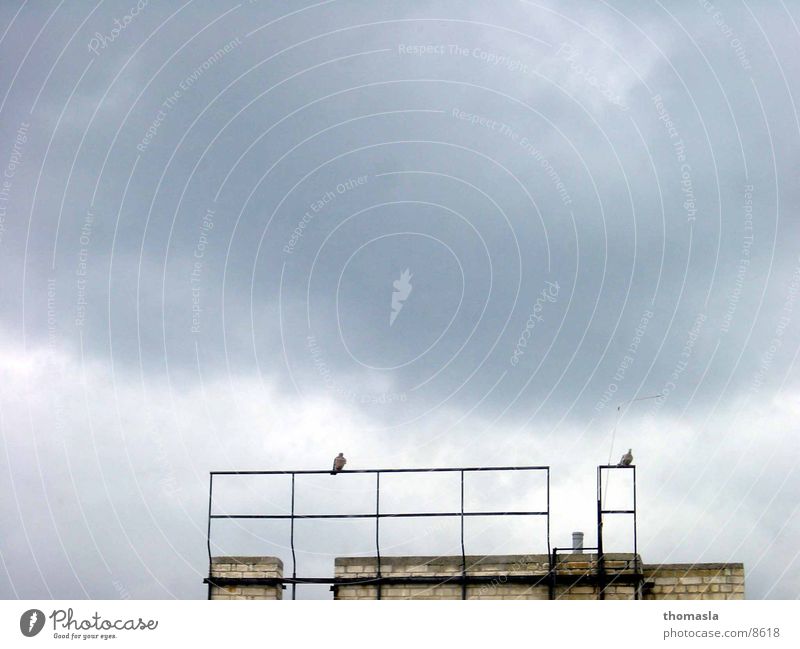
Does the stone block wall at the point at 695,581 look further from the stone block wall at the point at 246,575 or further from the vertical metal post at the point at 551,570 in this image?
the stone block wall at the point at 246,575

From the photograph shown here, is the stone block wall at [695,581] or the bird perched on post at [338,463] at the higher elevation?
the bird perched on post at [338,463]

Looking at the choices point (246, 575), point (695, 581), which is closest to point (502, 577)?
point (695, 581)

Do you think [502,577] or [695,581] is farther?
[502,577]

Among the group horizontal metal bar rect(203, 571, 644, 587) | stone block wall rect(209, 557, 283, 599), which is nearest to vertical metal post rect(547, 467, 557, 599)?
horizontal metal bar rect(203, 571, 644, 587)

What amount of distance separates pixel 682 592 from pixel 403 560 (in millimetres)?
5351

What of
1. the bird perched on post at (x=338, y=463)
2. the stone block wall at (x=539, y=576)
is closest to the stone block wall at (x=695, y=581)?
the stone block wall at (x=539, y=576)

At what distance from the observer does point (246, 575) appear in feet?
91.7

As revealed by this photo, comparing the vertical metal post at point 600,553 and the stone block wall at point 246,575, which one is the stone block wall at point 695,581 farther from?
the stone block wall at point 246,575

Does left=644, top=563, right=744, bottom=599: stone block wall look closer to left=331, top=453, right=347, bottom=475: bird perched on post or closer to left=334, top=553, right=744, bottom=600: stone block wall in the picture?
left=334, top=553, right=744, bottom=600: stone block wall

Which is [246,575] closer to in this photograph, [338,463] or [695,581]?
[338,463]

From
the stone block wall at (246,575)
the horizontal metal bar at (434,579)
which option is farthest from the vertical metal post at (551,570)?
the stone block wall at (246,575)

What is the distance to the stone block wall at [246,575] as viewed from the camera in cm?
2781

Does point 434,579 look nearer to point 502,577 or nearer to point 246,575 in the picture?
point 502,577

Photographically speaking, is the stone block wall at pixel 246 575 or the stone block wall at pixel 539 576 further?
the stone block wall at pixel 246 575
